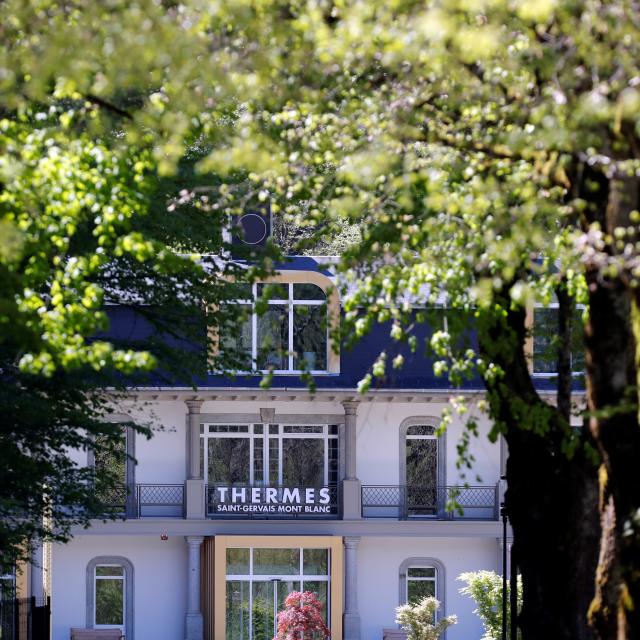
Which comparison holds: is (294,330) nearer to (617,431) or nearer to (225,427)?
(225,427)

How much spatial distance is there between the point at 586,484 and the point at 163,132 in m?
4.42

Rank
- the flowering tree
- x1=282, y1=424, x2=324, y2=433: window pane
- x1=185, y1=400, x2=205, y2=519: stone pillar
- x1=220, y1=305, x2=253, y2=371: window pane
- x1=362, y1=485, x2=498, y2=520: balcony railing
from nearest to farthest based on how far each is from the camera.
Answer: x1=220, y1=305, x2=253, y2=371: window pane, the flowering tree, x1=185, y1=400, x2=205, y2=519: stone pillar, x1=362, y1=485, x2=498, y2=520: balcony railing, x1=282, y1=424, x2=324, y2=433: window pane

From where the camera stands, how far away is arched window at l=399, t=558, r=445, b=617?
35.7 metres

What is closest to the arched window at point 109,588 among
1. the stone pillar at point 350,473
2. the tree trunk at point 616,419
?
the stone pillar at point 350,473

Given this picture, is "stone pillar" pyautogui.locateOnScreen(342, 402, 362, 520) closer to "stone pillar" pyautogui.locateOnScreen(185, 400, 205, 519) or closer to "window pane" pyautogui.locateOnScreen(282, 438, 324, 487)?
"window pane" pyautogui.locateOnScreen(282, 438, 324, 487)

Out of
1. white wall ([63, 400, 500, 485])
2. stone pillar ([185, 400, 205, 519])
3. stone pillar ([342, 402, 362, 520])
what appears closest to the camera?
stone pillar ([185, 400, 205, 519])

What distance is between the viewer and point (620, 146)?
9.31 m

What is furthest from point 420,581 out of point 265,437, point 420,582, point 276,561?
point 265,437

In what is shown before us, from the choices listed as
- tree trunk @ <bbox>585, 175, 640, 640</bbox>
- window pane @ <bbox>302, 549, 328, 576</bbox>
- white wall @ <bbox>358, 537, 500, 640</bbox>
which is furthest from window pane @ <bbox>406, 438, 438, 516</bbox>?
tree trunk @ <bbox>585, 175, 640, 640</bbox>

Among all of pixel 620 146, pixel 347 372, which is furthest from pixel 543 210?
pixel 347 372

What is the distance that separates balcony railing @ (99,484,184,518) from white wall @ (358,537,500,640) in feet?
14.4

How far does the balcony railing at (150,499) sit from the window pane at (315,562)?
2993mm

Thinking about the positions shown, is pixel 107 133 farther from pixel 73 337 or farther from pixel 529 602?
pixel 529 602

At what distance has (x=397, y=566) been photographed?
117 ft
